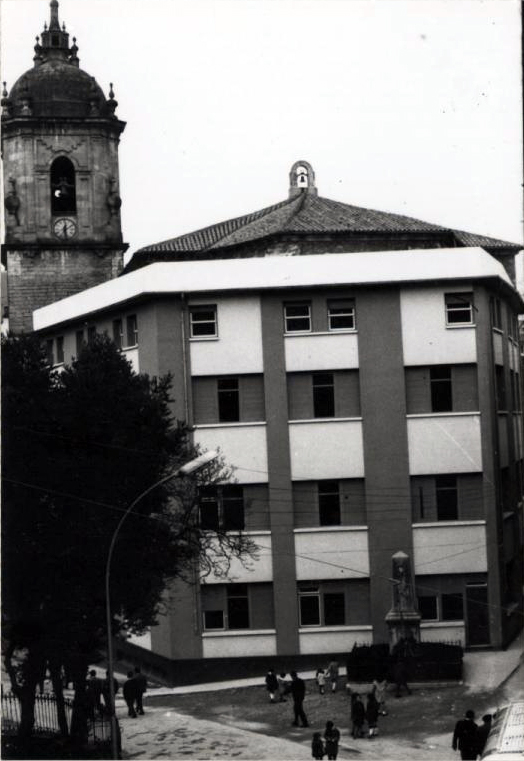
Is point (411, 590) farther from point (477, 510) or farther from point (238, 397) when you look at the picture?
point (238, 397)

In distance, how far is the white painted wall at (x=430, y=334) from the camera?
3756cm

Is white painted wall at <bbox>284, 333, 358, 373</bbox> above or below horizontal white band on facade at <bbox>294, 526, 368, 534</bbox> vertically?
above

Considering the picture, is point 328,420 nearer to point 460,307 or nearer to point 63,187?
point 460,307

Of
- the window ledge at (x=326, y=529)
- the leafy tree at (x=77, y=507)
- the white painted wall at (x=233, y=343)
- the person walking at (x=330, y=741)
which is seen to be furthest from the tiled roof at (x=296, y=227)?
the person walking at (x=330, y=741)

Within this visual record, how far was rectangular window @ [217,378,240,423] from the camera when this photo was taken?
37125 millimetres

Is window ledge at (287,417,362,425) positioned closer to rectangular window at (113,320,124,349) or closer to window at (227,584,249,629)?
window at (227,584,249,629)

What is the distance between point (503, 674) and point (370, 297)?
1096cm

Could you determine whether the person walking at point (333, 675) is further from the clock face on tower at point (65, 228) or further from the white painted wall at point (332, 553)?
the clock face on tower at point (65, 228)

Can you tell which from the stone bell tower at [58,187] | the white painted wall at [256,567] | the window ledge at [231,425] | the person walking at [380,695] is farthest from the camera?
the stone bell tower at [58,187]

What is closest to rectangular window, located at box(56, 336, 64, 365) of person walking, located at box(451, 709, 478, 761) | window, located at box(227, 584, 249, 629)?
window, located at box(227, 584, 249, 629)

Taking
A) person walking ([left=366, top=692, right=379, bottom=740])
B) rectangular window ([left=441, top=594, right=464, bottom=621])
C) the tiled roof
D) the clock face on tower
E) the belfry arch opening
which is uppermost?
the belfry arch opening

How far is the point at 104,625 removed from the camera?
86.9 ft

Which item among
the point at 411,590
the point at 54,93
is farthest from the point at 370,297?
the point at 54,93

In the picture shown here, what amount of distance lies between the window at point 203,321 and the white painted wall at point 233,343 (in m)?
0.16
